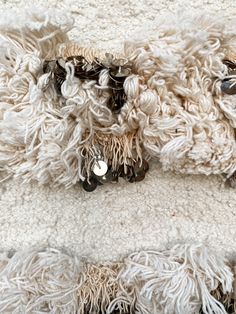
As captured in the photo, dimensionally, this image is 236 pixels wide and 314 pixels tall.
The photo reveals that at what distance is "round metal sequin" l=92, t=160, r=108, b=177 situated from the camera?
30 cm

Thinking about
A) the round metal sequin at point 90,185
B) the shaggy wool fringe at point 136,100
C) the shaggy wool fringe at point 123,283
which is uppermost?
the shaggy wool fringe at point 136,100

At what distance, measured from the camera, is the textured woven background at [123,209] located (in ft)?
1.03

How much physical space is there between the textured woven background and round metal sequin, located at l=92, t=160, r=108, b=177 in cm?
3

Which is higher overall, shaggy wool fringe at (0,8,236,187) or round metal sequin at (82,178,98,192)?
shaggy wool fringe at (0,8,236,187)

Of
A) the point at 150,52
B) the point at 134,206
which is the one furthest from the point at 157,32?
the point at 134,206

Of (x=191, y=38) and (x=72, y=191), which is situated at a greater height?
(x=191, y=38)

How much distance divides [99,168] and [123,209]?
0.04 meters

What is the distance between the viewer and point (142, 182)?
1.04ft

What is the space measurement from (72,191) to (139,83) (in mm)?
104

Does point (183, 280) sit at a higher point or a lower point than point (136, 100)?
lower

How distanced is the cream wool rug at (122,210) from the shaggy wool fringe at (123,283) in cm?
1

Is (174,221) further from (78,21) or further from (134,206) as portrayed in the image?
(78,21)

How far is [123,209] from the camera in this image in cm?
32

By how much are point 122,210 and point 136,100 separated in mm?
92
